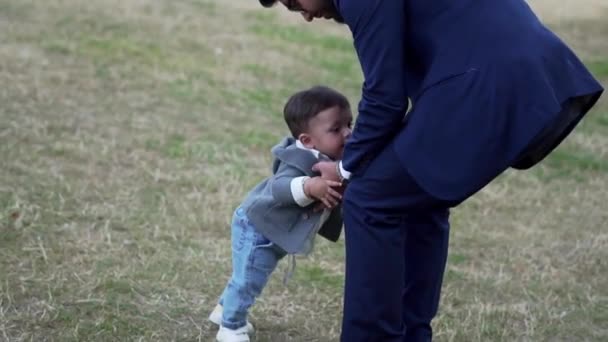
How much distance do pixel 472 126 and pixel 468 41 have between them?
24cm

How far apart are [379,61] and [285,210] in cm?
87

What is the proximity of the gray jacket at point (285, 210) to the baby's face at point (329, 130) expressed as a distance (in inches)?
2.1

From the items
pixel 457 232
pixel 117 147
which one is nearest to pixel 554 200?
pixel 457 232

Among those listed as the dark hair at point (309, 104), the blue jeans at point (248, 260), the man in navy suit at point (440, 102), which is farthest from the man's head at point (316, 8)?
the blue jeans at point (248, 260)

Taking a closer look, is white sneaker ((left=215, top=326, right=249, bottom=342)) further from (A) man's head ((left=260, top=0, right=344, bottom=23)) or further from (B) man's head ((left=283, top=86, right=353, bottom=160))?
(A) man's head ((left=260, top=0, right=344, bottom=23))

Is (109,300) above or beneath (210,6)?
above

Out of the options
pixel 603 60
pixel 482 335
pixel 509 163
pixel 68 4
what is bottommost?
pixel 603 60

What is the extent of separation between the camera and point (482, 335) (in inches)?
161

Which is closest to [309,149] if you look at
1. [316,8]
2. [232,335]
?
[316,8]

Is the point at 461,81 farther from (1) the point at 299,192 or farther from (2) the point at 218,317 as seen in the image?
(2) the point at 218,317

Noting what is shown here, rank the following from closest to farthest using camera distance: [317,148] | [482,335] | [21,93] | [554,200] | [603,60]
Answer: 1. [317,148]
2. [482,335]
3. [554,200]
4. [21,93]
5. [603,60]

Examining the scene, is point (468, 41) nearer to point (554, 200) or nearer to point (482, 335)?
point (482, 335)

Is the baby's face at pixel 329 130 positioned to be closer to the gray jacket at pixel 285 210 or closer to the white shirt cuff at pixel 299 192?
the gray jacket at pixel 285 210

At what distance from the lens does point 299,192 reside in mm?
3305
